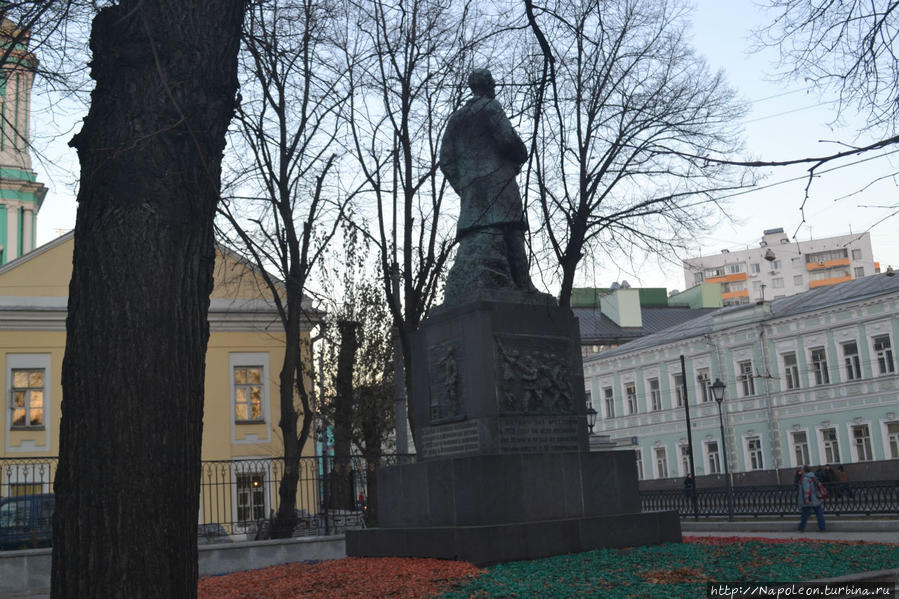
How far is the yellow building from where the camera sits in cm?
3008

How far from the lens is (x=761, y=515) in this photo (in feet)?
75.8

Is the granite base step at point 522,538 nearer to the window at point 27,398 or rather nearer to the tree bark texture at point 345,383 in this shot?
the tree bark texture at point 345,383

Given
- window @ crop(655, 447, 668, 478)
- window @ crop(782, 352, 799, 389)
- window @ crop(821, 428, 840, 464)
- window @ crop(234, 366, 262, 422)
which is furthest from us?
window @ crop(655, 447, 668, 478)

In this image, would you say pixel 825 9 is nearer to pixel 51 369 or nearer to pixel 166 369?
pixel 166 369

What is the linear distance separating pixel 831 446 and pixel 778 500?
20845 mm

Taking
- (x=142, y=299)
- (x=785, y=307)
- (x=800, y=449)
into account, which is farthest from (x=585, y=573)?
(x=785, y=307)

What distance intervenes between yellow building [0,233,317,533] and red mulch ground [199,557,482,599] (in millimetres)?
19194

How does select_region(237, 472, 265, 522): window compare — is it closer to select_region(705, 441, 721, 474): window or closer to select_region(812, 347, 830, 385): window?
select_region(705, 441, 721, 474): window

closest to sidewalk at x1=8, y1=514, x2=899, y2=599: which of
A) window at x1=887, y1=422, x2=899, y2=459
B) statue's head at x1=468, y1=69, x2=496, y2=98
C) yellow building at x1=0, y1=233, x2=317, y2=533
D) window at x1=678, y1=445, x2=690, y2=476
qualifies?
statue's head at x1=468, y1=69, x2=496, y2=98

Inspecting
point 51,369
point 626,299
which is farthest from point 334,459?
point 626,299

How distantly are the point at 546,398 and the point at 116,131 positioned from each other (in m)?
Result: 6.59

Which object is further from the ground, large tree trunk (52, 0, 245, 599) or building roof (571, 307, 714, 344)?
building roof (571, 307, 714, 344)

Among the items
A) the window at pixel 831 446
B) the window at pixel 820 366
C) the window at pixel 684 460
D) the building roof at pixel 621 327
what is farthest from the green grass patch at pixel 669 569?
the building roof at pixel 621 327

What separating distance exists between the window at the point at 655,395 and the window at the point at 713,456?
3599mm
